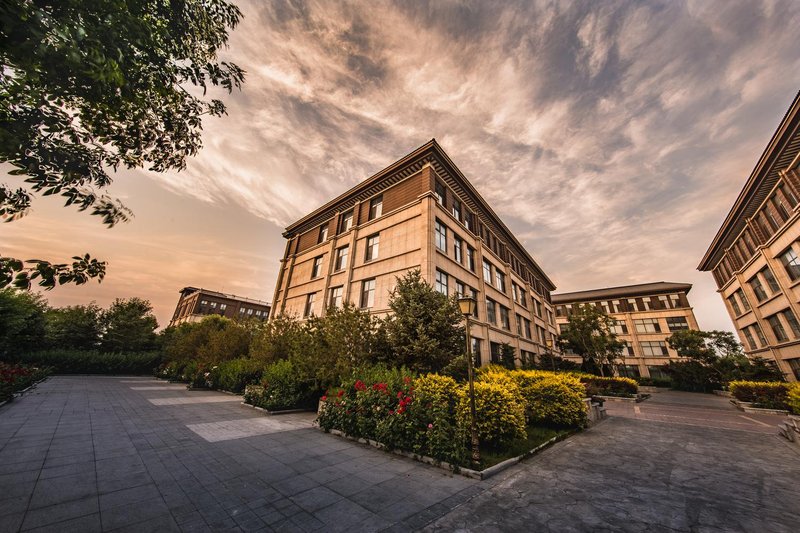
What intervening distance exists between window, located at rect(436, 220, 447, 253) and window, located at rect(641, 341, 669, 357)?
163 feet

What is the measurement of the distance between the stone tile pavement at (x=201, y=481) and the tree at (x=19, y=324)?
425 inches

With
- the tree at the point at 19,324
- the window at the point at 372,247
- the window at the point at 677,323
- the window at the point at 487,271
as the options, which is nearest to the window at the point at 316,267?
the window at the point at 372,247

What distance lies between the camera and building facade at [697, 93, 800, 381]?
66.4ft

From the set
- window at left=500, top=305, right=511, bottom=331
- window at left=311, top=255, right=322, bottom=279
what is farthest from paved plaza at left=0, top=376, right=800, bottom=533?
window at left=311, top=255, right=322, bottom=279

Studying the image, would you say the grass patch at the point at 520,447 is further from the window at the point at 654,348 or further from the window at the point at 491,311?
the window at the point at 654,348

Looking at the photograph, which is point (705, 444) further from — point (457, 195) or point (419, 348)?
point (457, 195)

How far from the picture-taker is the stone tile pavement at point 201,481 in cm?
371

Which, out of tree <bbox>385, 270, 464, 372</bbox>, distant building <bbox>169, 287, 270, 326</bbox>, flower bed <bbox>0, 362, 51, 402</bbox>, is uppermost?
distant building <bbox>169, 287, 270, 326</bbox>

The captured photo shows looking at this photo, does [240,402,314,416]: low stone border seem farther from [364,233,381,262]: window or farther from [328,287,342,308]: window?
[364,233,381,262]: window

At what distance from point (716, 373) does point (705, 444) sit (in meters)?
36.4

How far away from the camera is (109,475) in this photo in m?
4.88

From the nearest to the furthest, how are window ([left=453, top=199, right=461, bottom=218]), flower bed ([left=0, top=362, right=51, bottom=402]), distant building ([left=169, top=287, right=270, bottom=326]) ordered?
flower bed ([left=0, top=362, right=51, bottom=402]) < window ([left=453, top=199, right=461, bottom=218]) < distant building ([left=169, top=287, right=270, bottom=326])

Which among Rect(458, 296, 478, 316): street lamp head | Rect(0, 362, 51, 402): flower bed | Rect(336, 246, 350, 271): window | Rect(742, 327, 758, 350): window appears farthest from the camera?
Rect(742, 327, 758, 350): window

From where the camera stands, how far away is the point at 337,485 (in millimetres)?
5055
